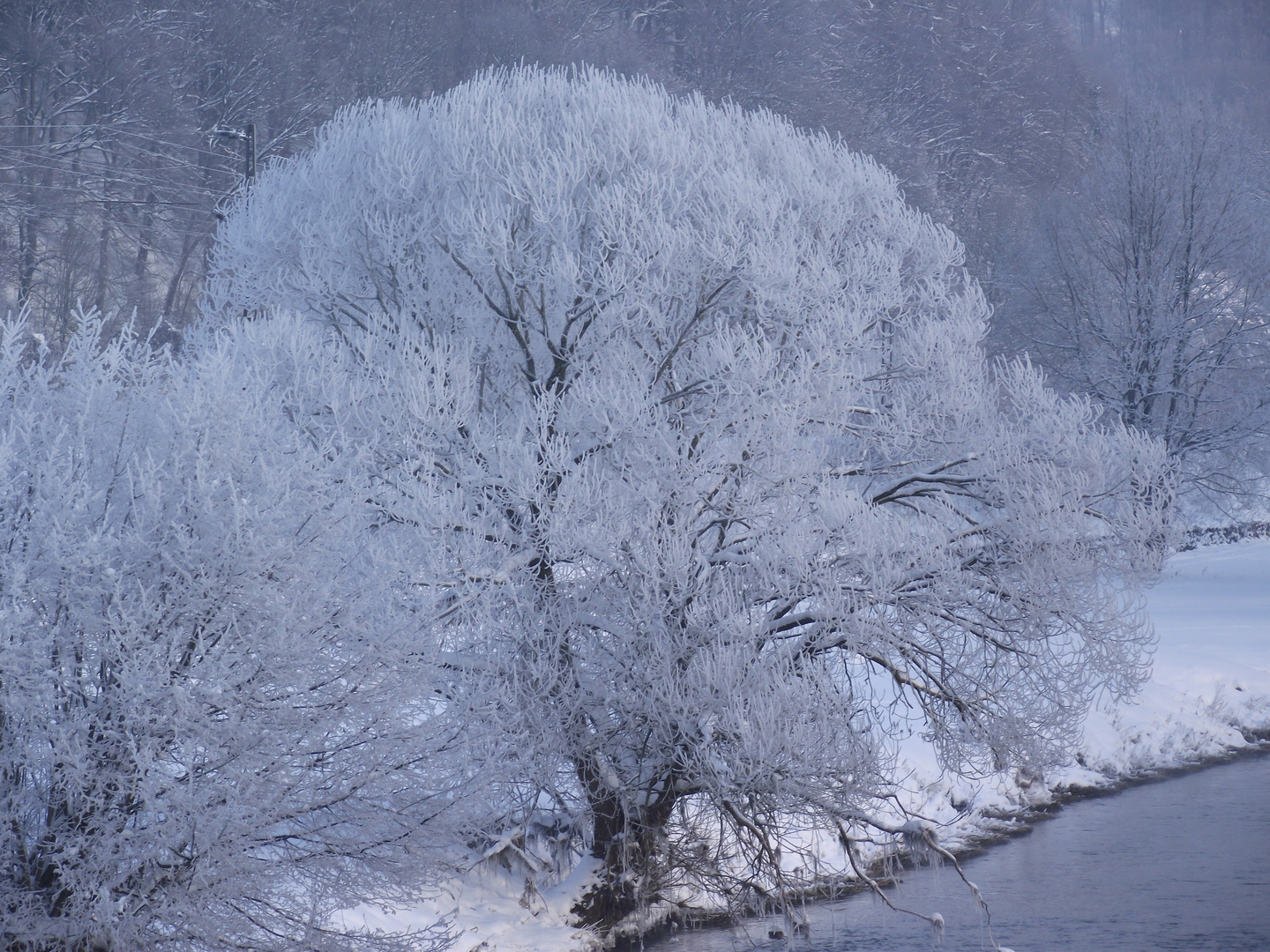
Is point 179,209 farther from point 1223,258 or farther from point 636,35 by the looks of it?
point 1223,258

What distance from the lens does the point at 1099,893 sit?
12953mm

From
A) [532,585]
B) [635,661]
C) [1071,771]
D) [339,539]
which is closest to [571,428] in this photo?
[532,585]

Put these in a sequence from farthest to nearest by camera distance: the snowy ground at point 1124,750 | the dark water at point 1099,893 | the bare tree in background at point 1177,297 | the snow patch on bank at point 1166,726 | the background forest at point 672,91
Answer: the background forest at point 672,91 < the bare tree in background at point 1177,297 < the snow patch on bank at point 1166,726 < the dark water at point 1099,893 < the snowy ground at point 1124,750

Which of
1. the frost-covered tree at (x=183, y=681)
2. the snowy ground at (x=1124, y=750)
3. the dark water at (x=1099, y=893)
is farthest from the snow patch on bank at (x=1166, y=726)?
the frost-covered tree at (x=183, y=681)

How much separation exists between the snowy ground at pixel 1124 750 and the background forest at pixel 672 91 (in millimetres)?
3991

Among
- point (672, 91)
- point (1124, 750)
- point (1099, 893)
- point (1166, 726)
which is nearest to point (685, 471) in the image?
point (1099, 893)

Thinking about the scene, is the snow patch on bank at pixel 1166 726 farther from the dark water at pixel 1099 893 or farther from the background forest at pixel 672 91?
the background forest at pixel 672 91

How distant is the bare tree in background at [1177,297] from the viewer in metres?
27.6

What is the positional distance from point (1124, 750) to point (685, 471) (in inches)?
409

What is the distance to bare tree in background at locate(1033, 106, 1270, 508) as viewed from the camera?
27641 mm

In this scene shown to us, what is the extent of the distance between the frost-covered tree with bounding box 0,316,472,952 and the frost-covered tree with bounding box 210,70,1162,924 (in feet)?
4.49

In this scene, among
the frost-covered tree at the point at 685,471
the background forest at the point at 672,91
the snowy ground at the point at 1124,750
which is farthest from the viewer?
the background forest at the point at 672,91

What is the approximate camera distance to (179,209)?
33625mm

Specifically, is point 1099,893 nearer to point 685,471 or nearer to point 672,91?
point 685,471
